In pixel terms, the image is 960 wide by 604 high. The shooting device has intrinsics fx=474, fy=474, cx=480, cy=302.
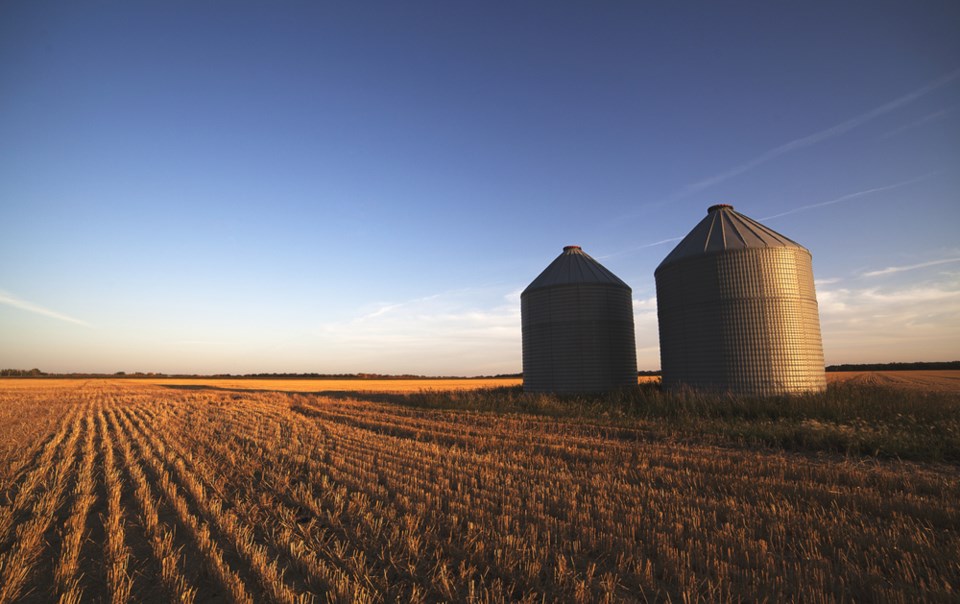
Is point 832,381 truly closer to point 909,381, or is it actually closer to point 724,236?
point 724,236

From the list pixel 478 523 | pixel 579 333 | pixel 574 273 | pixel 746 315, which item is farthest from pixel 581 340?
pixel 478 523

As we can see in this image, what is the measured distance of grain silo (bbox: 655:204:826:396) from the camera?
1655cm

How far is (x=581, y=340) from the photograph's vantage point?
874 inches

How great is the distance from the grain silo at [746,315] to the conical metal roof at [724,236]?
0.04 m

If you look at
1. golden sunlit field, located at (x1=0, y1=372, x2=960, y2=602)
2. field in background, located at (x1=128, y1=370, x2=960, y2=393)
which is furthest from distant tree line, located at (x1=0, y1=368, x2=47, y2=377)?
golden sunlit field, located at (x1=0, y1=372, x2=960, y2=602)

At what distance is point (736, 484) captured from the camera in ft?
24.6

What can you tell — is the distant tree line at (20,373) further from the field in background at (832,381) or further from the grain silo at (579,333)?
the grain silo at (579,333)

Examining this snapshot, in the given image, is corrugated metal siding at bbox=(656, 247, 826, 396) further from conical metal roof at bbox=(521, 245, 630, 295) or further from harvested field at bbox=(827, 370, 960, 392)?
conical metal roof at bbox=(521, 245, 630, 295)

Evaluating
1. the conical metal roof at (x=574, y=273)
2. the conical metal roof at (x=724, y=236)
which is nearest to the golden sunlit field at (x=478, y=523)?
the conical metal roof at (x=724, y=236)

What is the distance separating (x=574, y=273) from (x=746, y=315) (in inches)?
332

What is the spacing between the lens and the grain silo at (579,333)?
22016 millimetres

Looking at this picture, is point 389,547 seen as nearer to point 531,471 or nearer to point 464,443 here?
point 531,471

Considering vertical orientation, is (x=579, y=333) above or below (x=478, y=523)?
above

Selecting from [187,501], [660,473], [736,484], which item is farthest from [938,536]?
[187,501]
